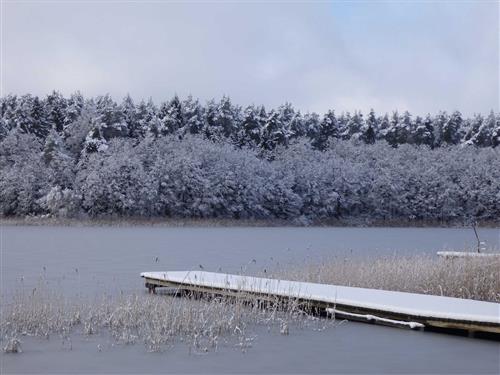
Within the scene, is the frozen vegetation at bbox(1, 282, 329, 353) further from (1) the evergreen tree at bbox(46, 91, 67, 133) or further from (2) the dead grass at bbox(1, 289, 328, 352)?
(1) the evergreen tree at bbox(46, 91, 67, 133)

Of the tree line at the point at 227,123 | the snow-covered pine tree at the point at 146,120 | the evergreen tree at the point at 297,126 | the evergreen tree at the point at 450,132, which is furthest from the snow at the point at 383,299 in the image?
the evergreen tree at the point at 450,132

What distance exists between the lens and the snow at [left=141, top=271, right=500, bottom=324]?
35.1ft

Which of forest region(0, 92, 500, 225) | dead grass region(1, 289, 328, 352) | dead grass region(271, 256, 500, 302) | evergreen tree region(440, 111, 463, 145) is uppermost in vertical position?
evergreen tree region(440, 111, 463, 145)

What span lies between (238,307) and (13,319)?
344cm

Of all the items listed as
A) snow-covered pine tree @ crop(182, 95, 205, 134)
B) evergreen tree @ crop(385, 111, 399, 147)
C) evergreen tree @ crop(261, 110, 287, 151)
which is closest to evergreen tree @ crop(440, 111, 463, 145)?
evergreen tree @ crop(385, 111, 399, 147)

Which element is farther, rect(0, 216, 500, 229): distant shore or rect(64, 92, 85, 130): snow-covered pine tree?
rect(64, 92, 85, 130): snow-covered pine tree

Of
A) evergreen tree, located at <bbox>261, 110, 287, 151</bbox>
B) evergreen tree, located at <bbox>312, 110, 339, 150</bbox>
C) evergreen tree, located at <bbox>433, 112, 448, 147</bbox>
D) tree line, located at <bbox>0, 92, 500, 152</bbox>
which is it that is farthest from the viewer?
evergreen tree, located at <bbox>433, 112, 448, 147</bbox>

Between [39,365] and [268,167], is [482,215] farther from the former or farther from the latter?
[39,365]

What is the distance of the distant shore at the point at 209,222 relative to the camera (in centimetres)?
5169

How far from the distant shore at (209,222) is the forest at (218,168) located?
0.43m

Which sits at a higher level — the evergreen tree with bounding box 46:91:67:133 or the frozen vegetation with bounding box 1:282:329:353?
the evergreen tree with bounding box 46:91:67:133

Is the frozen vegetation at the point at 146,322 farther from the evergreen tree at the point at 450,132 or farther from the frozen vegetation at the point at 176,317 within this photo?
the evergreen tree at the point at 450,132

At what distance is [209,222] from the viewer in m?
54.8

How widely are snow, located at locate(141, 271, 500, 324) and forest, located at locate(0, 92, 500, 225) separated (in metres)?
39.8
